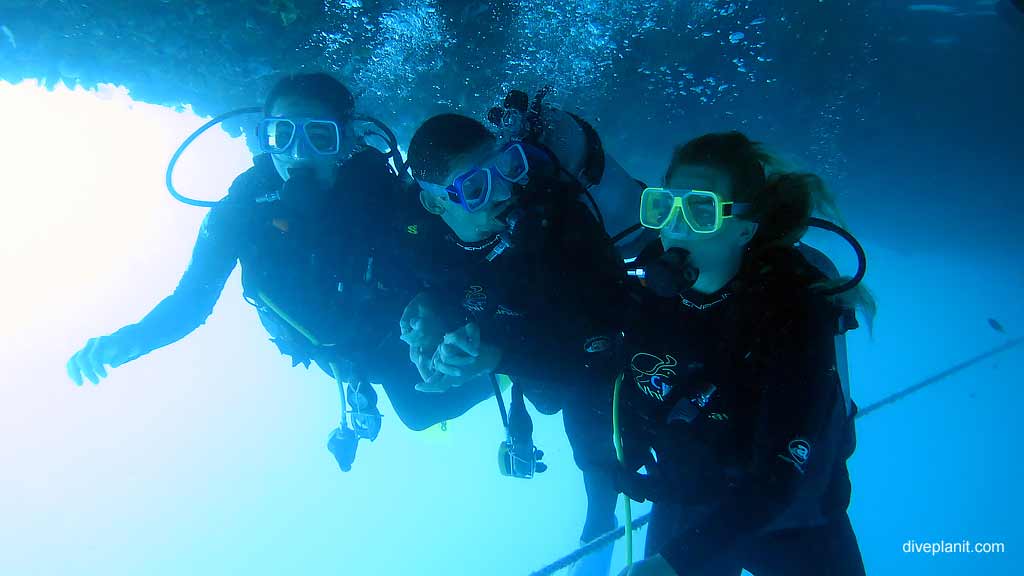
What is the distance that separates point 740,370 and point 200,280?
350 cm

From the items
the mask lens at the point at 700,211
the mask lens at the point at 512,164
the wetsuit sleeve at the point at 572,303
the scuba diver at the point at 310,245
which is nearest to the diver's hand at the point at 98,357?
the scuba diver at the point at 310,245

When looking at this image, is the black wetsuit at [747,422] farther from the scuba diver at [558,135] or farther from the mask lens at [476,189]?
the mask lens at [476,189]

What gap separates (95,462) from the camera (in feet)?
145

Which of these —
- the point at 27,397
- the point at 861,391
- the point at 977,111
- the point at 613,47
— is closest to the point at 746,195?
the point at 613,47

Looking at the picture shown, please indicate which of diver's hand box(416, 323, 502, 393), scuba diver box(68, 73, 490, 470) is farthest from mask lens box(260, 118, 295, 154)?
diver's hand box(416, 323, 502, 393)

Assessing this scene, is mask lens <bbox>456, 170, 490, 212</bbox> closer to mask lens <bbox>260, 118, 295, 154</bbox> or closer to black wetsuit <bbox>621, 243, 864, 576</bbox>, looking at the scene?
black wetsuit <bbox>621, 243, 864, 576</bbox>

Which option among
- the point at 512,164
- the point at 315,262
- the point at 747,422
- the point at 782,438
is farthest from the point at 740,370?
the point at 315,262

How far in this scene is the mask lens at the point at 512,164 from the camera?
106 inches

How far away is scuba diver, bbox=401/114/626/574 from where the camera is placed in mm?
2658

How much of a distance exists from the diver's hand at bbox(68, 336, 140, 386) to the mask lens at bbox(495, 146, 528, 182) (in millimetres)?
2608

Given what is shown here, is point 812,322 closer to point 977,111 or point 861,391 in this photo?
point 977,111

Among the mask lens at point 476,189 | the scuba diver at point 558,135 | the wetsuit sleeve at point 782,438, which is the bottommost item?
the wetsuit sleeve at point 782,438

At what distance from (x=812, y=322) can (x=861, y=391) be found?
33621 mm

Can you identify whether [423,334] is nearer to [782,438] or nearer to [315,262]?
[315,262]
